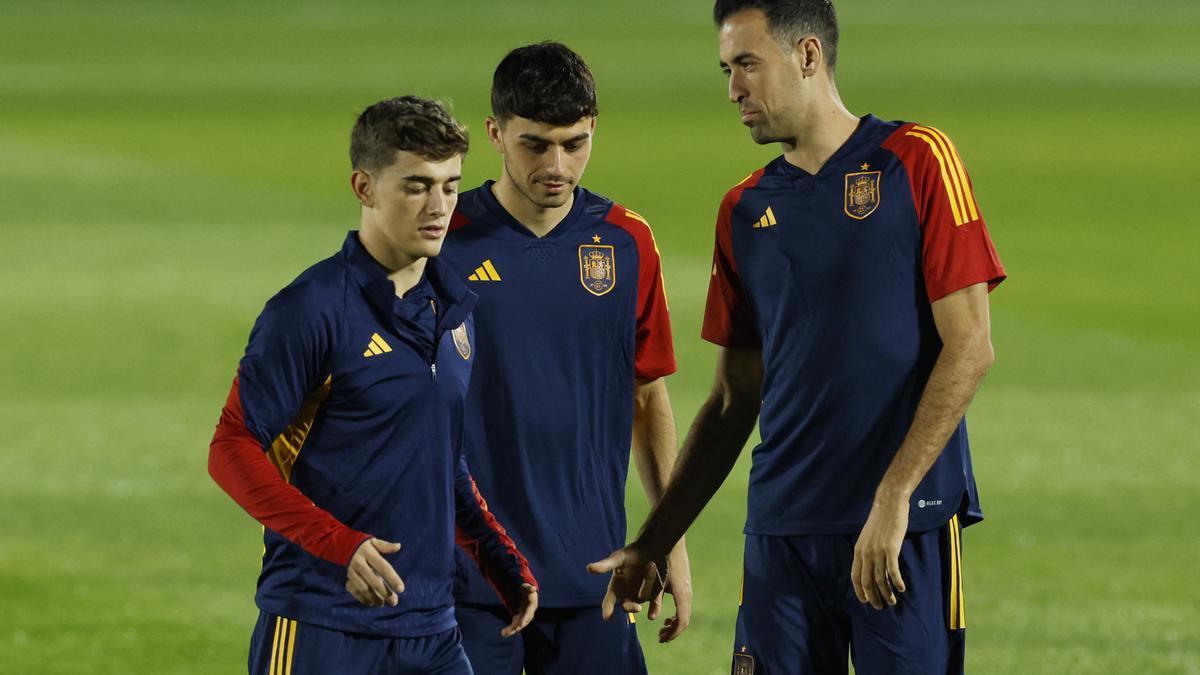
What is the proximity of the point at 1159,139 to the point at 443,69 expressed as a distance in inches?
573

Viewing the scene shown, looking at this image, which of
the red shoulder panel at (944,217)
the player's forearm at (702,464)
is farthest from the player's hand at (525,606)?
the red shoulder panel at (944,217)

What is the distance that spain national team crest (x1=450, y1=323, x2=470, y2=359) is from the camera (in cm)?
442

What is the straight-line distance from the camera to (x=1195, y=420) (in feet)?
42.3

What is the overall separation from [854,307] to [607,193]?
19.8m

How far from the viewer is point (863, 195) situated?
457cm

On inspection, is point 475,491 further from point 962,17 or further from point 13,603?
point 962,17

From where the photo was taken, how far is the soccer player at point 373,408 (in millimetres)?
4113

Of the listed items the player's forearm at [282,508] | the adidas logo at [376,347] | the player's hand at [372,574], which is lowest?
the player's hand at [372,574]

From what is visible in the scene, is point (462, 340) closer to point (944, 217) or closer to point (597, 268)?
point (597, 268)

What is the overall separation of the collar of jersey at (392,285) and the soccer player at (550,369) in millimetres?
509

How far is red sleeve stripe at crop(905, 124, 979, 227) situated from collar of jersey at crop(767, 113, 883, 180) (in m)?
0.11

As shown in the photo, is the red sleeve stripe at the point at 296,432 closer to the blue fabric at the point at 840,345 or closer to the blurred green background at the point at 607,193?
the blue fabric at the point at 840,345

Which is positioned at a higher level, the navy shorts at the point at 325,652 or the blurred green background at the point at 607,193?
the blurred green background at the point at 607,193

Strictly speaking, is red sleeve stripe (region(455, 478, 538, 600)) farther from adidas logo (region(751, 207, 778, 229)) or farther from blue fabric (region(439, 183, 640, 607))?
adidas logo (region(751, 207, 778, 229))
